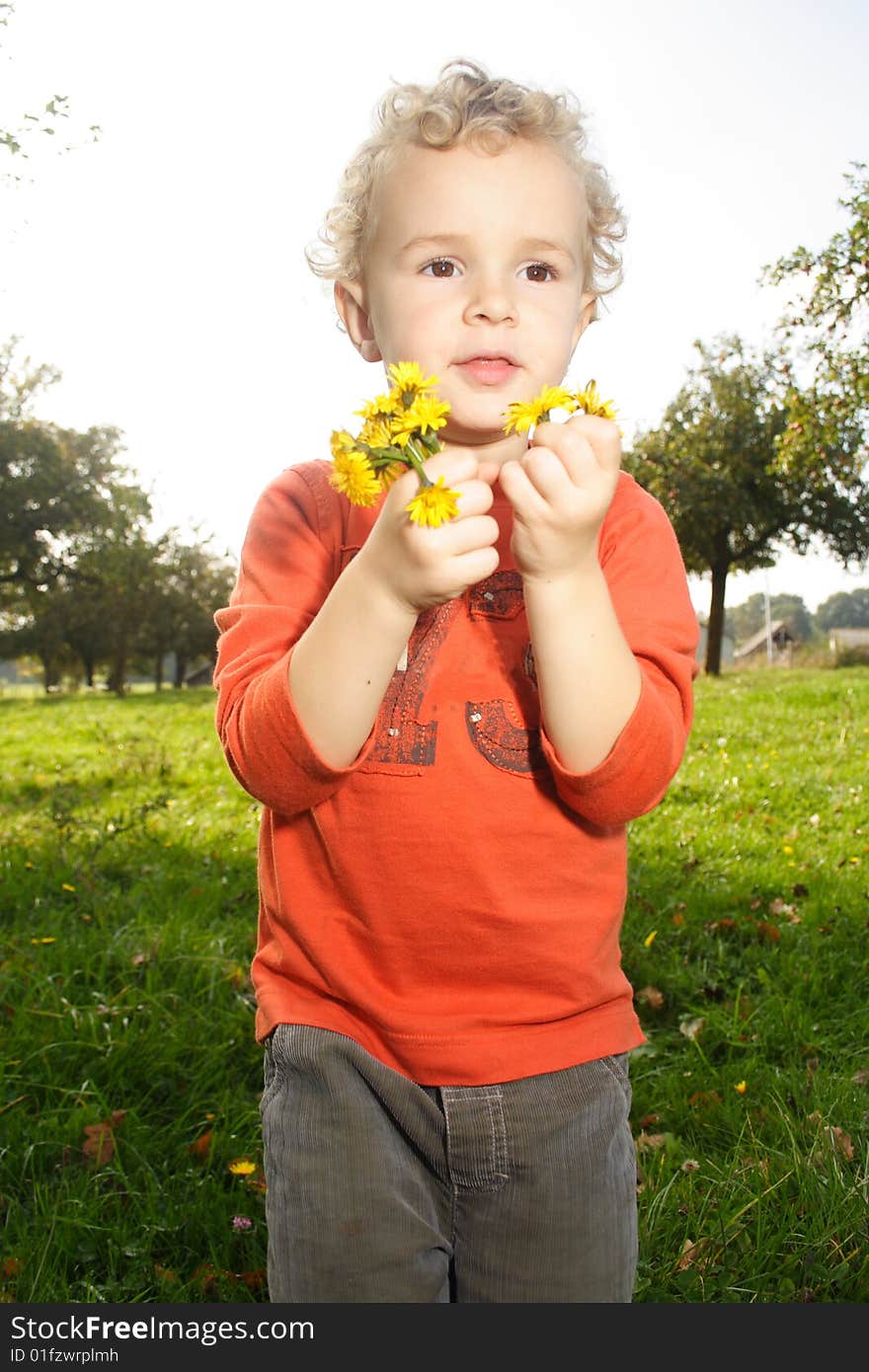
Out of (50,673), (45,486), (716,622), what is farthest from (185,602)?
(716,622)

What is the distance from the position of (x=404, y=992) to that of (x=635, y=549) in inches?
32.8

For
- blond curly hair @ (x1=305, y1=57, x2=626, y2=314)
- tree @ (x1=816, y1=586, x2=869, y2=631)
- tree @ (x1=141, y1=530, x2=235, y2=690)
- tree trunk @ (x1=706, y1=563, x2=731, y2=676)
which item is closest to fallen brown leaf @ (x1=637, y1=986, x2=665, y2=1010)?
blond curly hair @ (x1=305, y1=57, x2=626, y2=314)

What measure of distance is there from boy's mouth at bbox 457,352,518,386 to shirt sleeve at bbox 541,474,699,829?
12.6 inches

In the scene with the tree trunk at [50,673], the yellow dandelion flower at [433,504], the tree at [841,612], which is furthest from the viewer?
the tree at [841,612]

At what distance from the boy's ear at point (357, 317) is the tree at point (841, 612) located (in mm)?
85710

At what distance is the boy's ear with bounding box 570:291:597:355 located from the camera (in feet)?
6.81

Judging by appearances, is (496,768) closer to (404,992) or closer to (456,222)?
(404,992)

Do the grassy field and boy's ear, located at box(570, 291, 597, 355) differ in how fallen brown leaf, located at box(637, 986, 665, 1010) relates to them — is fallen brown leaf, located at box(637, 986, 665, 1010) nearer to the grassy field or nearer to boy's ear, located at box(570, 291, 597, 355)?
the grassy field

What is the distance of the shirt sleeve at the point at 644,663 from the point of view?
1.68m

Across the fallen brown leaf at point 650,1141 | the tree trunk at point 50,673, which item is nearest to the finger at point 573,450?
the fallen brown leaf at point 650,1141

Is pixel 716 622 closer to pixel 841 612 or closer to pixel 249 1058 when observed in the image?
pixel 249 1058

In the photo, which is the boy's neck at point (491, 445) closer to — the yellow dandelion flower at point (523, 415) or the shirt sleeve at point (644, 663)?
the shirt sleeve at point (644, 663)

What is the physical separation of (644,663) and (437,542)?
1.67 ft

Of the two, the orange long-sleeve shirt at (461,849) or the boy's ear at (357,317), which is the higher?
the boy's ear at (357,317)
